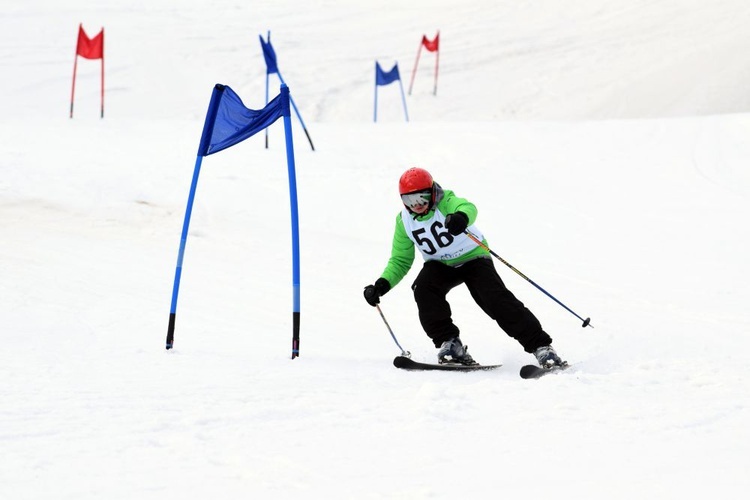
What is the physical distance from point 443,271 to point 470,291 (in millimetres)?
206

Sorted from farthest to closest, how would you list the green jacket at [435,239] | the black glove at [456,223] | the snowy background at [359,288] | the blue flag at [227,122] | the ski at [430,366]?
the blue flag at [227,122], the green jacket at [435,239], the ski at [430,366], the black glove at [456,223], the snowy background at [359,288]

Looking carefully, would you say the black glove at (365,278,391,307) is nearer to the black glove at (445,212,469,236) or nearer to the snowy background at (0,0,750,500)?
the snowy background at (0,0,750,500)

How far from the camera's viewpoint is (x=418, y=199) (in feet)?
16.4

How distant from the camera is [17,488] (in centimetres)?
283

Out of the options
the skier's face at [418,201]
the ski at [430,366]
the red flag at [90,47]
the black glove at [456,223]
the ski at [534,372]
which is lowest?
the ski at [430,366]

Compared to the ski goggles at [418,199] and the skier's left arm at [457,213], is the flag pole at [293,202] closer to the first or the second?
the ski goggles at [418,199]

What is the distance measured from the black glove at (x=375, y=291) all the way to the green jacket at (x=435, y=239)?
62mm

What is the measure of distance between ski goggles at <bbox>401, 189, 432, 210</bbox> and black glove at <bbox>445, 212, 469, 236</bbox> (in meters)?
0.29

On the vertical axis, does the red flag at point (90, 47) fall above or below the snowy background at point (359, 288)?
above

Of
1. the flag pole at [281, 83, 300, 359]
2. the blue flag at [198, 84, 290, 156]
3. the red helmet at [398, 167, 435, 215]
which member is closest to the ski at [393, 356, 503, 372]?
the flag pole at [281, 83, 300, 359]

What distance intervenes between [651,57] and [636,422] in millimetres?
21474

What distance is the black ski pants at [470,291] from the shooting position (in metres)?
4.93

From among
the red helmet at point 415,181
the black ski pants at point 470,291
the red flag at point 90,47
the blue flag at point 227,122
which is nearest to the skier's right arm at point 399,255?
the black ski pants at point 470,291

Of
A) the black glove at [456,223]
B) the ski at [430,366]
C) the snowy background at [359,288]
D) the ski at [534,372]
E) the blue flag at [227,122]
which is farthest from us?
the blue flag at [227,122]
